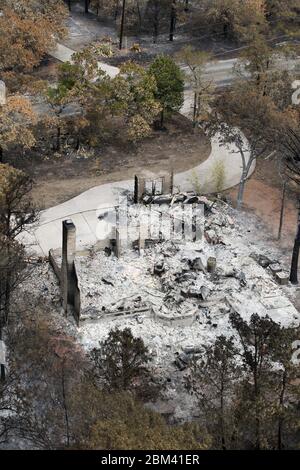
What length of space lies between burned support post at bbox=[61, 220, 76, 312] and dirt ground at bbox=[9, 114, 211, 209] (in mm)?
10343

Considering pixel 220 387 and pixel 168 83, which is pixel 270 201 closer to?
pixel 168 83

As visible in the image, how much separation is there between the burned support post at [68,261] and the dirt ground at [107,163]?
10.3 metres

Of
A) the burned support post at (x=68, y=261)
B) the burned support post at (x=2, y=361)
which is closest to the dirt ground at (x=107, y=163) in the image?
the burned support post at (x=68, y=261)

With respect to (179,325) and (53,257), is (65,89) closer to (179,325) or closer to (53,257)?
(53,257)

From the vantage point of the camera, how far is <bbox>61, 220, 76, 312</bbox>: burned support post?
37156 mm

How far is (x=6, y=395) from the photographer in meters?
33.6

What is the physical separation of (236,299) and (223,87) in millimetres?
27984

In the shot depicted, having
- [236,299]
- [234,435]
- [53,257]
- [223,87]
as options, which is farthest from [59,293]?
[223,87]

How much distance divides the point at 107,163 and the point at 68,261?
16468 mm

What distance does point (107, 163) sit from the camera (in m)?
53.2

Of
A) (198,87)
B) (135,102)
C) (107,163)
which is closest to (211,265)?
(107,163)

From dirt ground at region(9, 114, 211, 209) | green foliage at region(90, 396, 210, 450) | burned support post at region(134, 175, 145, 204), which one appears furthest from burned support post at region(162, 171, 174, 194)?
green foliage at region(90, 396, 210, 450)

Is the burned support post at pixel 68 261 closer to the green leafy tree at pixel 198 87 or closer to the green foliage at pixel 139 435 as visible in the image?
the green foliage at pixel 139 435

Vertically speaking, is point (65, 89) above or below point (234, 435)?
above
